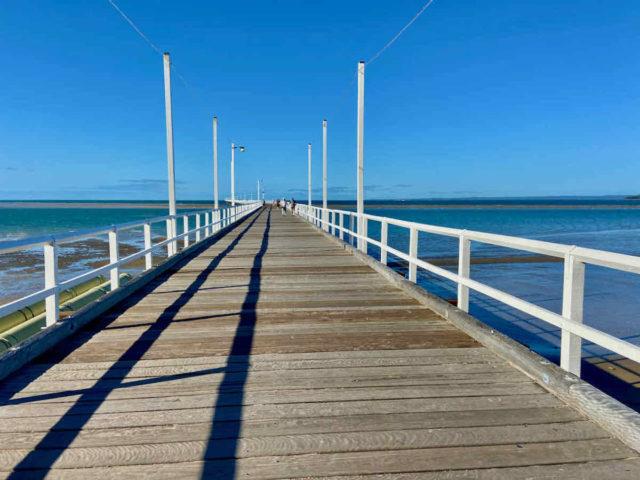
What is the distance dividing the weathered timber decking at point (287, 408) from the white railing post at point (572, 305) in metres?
0.30

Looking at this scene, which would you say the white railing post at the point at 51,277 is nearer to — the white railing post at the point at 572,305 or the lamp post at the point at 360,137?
the white railing post at the point at 572,305

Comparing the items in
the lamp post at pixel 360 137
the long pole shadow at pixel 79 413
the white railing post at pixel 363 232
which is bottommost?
the long pole shadow at pixel 79 413


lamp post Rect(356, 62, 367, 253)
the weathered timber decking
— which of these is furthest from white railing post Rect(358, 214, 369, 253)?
the weathered timber decking

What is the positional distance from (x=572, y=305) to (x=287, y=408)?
200 centimetres

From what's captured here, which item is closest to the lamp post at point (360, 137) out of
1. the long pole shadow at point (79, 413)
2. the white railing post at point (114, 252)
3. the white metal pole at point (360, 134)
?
the white metal pole at point (360, 134)

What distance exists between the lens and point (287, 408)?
3.08 meters

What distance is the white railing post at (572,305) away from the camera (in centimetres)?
313

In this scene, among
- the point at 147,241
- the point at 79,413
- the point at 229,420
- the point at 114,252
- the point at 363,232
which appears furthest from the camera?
the point at 363,232

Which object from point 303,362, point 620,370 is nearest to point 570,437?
point 303,362

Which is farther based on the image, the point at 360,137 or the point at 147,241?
the point at 360,137

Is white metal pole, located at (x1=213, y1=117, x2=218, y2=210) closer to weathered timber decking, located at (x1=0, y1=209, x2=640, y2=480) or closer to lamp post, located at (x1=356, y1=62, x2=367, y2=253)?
lamp post, located at (x1=356, y1=62, x2=367, y2=253)

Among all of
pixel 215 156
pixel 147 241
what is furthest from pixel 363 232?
pixel 215 156

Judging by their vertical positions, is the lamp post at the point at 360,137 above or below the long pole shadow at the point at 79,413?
above

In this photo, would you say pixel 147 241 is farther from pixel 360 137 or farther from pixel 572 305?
pixel 360 137
